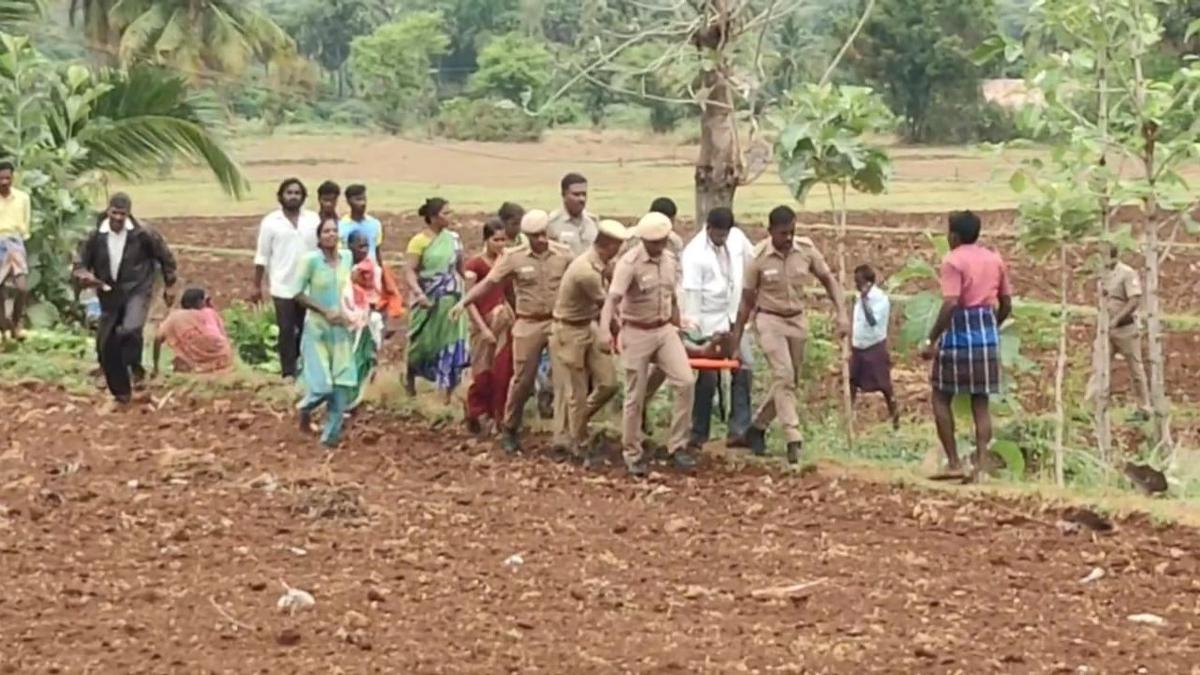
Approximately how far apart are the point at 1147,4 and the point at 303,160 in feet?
133

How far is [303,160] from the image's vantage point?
5091 cm

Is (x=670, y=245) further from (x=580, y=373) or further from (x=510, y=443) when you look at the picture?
(x=510, y=443)

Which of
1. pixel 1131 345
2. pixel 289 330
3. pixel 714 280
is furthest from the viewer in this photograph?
pixel 1131 345

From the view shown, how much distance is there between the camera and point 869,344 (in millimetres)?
14273

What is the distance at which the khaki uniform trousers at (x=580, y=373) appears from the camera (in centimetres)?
1169

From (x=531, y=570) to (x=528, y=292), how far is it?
3.33 m

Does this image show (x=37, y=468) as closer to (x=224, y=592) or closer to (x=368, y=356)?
(x=368, y=356)

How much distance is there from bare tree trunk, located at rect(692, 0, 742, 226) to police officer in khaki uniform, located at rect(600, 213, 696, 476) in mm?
1655

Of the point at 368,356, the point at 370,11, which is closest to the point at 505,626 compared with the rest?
the point at 368,356

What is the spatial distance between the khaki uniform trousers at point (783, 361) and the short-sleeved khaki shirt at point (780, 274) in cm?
8

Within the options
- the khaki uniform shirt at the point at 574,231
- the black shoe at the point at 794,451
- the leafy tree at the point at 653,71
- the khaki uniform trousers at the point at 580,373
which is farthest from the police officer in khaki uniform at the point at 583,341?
the leafy tree at the point at 653,71

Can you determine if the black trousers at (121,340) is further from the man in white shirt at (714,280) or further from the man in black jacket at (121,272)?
the man in white shirt at (714,280)

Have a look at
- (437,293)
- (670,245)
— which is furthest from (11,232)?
(670,245)

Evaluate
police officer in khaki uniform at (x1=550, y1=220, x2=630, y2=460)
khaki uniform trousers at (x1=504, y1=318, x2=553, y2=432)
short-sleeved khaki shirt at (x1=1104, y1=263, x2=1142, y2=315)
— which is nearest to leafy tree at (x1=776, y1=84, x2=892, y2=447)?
police officer in khaki uniform at (x1=550, y1=220, x2=630, y2=460)
